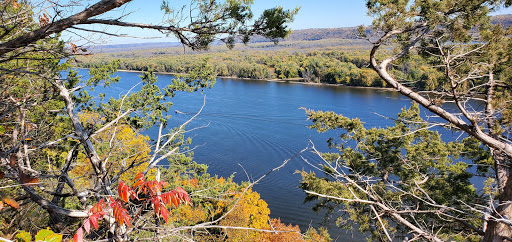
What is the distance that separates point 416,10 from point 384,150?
24.4 ft

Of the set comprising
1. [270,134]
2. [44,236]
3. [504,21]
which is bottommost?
[270,134]

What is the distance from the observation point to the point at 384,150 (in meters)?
9.58

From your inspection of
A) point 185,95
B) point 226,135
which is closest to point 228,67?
Answer: point 185,95

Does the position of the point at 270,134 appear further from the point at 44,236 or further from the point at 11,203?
the point at 44,236

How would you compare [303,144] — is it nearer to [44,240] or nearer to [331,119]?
[331,119]

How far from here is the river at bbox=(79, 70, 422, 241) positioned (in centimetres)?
1381

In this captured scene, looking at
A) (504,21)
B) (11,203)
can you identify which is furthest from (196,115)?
(504,21)

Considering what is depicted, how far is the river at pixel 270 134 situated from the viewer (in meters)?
13.8

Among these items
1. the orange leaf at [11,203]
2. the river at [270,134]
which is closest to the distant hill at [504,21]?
the river at [270,134]

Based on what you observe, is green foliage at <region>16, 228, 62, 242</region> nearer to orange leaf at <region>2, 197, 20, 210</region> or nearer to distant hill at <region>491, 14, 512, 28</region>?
orange leaf at <region>2, 197, 20, 210</region>

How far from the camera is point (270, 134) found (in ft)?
66.6

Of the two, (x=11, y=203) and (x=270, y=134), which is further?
(x=270, y=134)

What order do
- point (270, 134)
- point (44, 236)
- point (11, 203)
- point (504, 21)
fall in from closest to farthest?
point (44, 236), point (11, 203), point (504, 21), point (270, 134)

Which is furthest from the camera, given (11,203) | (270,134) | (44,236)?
(270,134)
